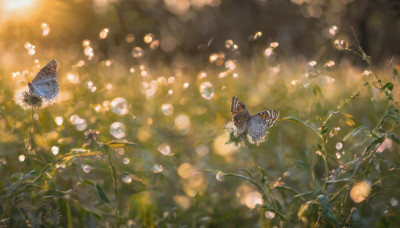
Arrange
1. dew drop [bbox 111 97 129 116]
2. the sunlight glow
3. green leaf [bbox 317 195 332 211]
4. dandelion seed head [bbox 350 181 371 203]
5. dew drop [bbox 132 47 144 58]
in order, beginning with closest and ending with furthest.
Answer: green leaf [bbox 317 195 332 211] < dandelion seed head [bbox 350 181 371 203] < dew drop [bbox 111 97 129 116] < dew drop [bbox 132 47 144 58] < the sunlight glow

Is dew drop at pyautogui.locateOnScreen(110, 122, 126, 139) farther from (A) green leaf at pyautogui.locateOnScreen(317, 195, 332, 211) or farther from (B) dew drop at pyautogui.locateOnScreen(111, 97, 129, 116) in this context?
(A) green leaf at pyautogui.locateOnScreen(317, 195, 332, 211)

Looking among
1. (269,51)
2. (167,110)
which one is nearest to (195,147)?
(167,110)

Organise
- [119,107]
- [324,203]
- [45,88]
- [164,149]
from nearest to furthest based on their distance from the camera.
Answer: [324,203], [45,88], [164,149], [119,107]

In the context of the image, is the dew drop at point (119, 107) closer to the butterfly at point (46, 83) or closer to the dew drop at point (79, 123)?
the dew drop at point (79, 123)

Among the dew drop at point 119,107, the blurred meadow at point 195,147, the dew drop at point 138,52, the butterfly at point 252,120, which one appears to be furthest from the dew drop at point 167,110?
the butterfly at point 252,120

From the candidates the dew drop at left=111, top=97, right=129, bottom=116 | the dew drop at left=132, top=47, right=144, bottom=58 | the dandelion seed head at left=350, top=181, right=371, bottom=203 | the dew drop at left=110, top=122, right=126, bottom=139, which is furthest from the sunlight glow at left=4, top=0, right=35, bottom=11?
the dandelion seed head at left=350, top=181, right=371, bottom=203

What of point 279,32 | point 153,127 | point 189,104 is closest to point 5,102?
point 153,127

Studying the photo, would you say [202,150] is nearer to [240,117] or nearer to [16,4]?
[240,117]
